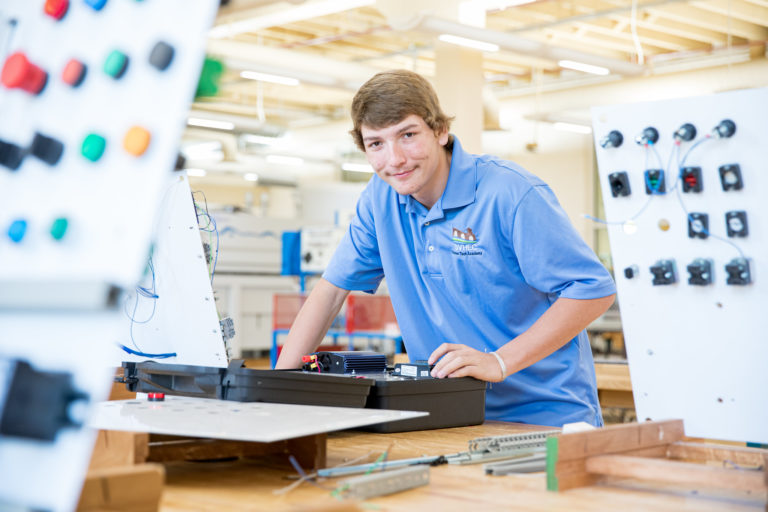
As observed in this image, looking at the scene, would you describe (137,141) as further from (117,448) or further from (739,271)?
(739,271)

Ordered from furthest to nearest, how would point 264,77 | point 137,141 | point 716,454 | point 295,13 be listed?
point 264,77 < point 295,13 < point 716,454 < point 137,141

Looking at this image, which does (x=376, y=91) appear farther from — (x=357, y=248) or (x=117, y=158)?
(x=117, y=158)

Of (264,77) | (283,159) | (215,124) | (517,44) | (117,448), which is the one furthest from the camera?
(283,159)

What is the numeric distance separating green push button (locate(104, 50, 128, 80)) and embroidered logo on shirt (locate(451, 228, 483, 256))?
3.51 ft

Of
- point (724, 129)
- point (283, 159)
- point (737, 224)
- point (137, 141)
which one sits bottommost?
point (137, 141)

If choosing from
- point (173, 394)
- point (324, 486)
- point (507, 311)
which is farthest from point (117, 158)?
point (507, 311)

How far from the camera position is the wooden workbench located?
0.88m

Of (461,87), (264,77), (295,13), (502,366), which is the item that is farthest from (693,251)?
(461,87)

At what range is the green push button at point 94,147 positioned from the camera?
2.27 feet

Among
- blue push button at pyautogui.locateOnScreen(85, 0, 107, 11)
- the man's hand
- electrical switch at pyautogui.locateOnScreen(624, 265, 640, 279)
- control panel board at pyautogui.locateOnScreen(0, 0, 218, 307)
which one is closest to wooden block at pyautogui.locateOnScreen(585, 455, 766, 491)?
the man's hand

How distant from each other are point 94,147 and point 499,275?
43.4 inches

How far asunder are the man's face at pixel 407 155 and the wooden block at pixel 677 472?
0.82 metres

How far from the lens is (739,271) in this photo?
6.15 ft

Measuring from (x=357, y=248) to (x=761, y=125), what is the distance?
927 mm
